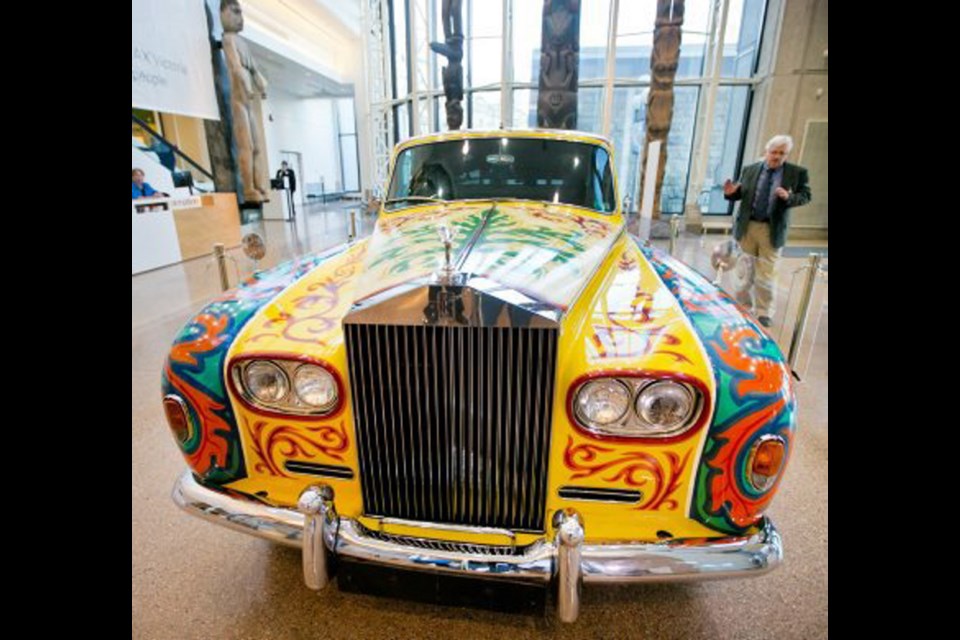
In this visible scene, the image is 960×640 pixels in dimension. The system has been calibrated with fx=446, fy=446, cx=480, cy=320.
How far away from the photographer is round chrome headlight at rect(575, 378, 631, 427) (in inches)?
50.9

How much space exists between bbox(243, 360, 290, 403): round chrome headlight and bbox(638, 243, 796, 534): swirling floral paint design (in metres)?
1.29

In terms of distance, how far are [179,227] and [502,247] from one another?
8.14 meters

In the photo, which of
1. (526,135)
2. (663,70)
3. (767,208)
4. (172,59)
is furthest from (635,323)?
(172,59)

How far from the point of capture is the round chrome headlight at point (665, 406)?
1254mm

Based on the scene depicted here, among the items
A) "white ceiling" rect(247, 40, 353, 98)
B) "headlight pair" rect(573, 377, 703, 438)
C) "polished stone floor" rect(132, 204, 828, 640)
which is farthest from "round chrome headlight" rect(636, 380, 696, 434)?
"white ceiling" rect(247, 40, 353, 98)

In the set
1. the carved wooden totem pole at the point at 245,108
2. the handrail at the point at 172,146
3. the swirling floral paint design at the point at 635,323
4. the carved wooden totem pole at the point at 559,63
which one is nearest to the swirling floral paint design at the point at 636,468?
the swirling floral paint design at the point at 635,323

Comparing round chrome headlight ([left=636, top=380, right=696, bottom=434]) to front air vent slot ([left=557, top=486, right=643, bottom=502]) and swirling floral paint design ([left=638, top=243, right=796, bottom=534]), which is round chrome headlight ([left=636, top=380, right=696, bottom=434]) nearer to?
swirling floral paint design ([left=638, top=243, right=796, bottom=534])

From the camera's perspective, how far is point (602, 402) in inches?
51.4

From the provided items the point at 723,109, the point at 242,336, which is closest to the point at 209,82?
the point at 242,336

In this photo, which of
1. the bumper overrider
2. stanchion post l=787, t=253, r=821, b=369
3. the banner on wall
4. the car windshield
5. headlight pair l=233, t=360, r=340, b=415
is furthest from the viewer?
the banner on wall

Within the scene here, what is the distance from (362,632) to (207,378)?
3.37ft

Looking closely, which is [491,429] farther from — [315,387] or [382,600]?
[382,600]

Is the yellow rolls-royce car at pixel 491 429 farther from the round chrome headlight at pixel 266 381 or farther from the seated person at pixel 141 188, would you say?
the seated person at pixel 141 188
